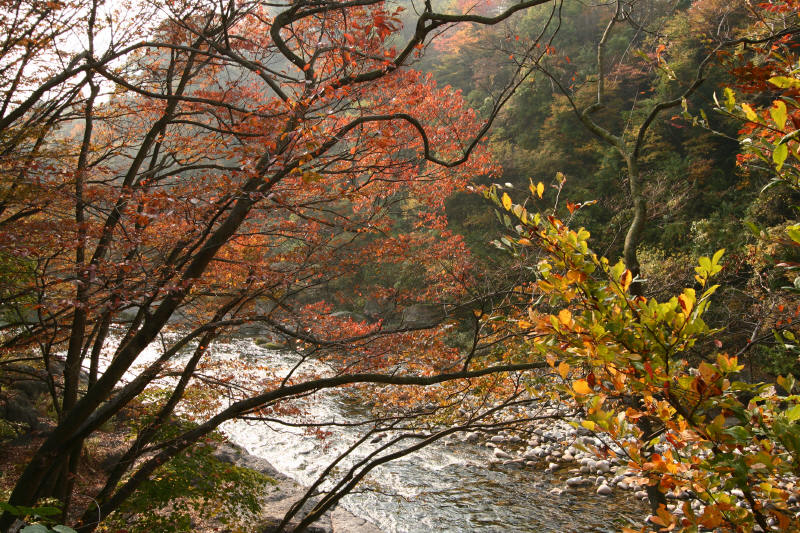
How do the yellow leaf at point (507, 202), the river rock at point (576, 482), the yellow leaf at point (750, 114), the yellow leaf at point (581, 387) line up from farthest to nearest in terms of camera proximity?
the river rock at point (576, 482)
the yellow leaf at point (507, 202)
the yellow leaf at point (750, 114)
the yellow leaf at point (581, 387)

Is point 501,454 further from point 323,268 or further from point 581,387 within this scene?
point 581,387

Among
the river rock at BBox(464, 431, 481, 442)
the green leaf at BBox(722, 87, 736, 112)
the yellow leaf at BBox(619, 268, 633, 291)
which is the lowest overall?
the river rock at BBox(464, 431, 481, 442)

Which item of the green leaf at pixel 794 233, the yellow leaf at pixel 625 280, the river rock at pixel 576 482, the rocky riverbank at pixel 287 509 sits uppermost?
the green leaf at pixel 794 233

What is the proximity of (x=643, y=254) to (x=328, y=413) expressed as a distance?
29.7 feet

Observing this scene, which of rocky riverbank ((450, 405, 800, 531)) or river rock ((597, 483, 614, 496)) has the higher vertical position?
river rock ((597, 483, 614, 496))

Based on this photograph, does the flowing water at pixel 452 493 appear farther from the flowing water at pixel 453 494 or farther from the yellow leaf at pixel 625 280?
the yellow leaf at pixel 625 280

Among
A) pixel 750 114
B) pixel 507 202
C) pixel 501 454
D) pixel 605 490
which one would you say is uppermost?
pixel 750 114

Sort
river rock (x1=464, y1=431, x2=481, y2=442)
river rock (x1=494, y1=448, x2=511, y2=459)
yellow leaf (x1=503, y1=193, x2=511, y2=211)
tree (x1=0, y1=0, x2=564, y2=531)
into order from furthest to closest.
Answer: river rock (x1=464, y1=431, x2=481, y2=442) → river rock (x1=494, y1=448, x2=511, y2=459) → tree (x1=0, y1=0, x2=564, y2=531) → yellow leaf (x1=503, y1=193, x2=511, y2=211)

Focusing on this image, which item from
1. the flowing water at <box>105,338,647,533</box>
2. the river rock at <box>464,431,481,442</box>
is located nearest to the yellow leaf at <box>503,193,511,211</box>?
the flowing water at <box>105,338,647,533</box>

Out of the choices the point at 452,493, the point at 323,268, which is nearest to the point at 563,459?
the point at 452,493

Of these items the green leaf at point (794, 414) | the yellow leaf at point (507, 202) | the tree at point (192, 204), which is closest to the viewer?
the green leaf at point (794, 414)

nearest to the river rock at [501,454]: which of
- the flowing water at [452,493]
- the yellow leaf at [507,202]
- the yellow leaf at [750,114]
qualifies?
the flowing water at [452,493]

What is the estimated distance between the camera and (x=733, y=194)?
13852 millimetres

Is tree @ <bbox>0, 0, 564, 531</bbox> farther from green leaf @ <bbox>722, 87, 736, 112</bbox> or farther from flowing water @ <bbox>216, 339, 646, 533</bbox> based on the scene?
flowing water @ <bbox>216, 339, 646, 533</bbox>
